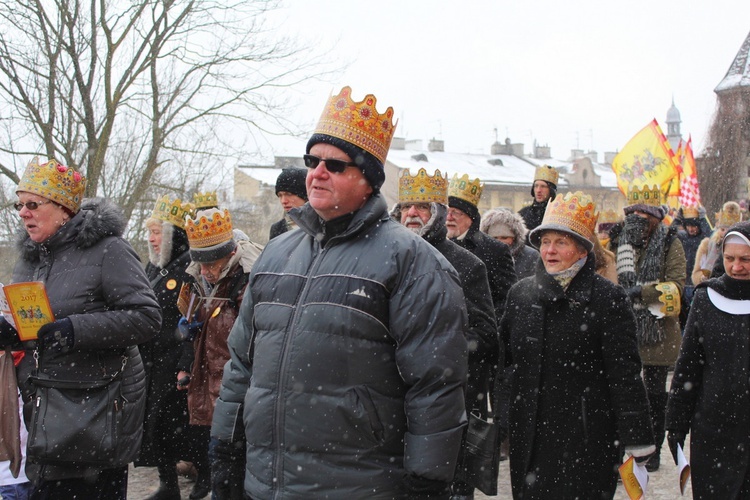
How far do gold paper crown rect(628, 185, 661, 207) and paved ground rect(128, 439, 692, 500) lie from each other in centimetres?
226

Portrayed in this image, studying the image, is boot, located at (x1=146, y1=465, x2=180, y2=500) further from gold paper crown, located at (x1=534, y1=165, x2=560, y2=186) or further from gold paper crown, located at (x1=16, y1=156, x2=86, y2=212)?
gold paper crown, located at (x1=534, y1=165, x2=560, y2=186)

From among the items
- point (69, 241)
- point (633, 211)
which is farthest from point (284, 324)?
point (633, 211)

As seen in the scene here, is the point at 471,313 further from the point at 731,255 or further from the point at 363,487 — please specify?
the point at 363,487

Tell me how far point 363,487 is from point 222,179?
49.6ft

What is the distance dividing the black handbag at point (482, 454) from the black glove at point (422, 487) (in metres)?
1.42

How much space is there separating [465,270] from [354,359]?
231 centimetres

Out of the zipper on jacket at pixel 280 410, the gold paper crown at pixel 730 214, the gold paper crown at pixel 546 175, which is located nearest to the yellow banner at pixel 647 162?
the gold paper crown at pixel 730 214

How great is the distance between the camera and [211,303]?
6.05 meters

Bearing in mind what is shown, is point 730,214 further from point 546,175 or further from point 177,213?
point 177,213

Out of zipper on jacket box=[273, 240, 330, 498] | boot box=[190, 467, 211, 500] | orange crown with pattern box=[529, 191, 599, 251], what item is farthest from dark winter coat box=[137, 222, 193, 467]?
zipper on jacket box=[273, 240, 330, 498]

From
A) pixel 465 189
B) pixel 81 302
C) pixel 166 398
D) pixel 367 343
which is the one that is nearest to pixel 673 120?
pixel 465 189

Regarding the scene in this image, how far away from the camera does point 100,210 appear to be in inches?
191

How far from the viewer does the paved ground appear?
6815 millimetres

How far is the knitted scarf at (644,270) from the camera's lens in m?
7.31
